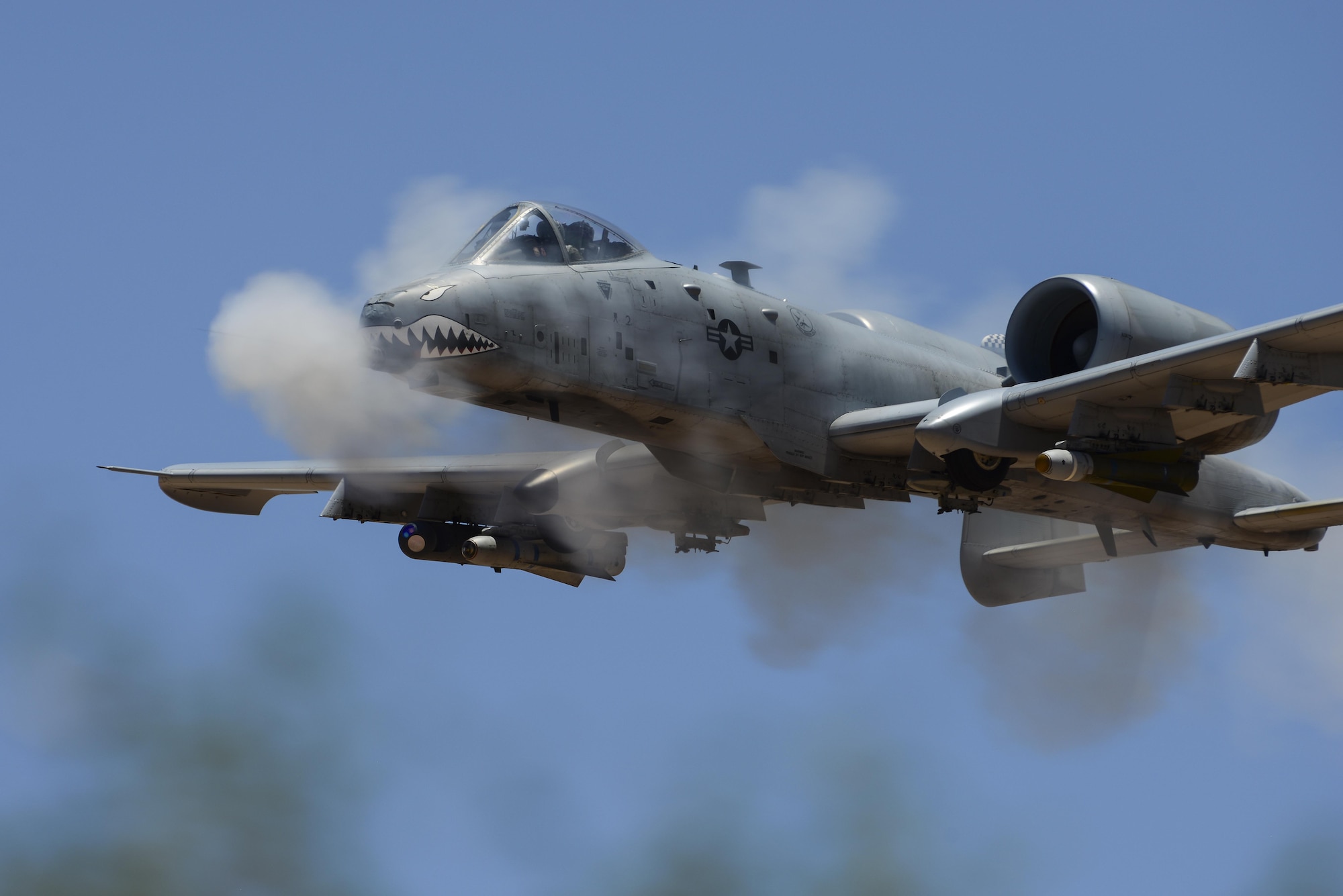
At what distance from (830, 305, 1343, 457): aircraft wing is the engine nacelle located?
903 millimetres

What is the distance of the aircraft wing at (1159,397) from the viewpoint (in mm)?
17734

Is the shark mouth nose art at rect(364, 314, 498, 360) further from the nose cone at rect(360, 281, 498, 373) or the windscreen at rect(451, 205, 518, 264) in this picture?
the windscreen at rect(451, 205, 518, 264)

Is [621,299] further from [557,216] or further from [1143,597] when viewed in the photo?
[1143,597]

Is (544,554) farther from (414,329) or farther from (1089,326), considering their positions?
(1089,326)

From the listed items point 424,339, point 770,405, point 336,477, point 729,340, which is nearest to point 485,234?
point 424,339

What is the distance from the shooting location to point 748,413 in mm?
20500

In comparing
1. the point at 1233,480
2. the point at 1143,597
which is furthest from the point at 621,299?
the point at 1143,597

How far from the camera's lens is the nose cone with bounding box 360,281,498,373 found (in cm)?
1827

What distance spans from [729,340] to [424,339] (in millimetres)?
4193

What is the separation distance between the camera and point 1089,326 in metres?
22.1

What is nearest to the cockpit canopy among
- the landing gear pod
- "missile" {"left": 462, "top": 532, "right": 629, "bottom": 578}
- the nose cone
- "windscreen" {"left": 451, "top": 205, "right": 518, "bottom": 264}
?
→ "windscreen" {"left": 451, "top": 205, "right": 518, "bottom": 264}

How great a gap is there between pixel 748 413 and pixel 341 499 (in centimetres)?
737

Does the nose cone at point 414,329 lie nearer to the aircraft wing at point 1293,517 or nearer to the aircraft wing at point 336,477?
the aircraft wing at point 336,477

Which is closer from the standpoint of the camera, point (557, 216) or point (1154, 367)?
point (1154, 367)
